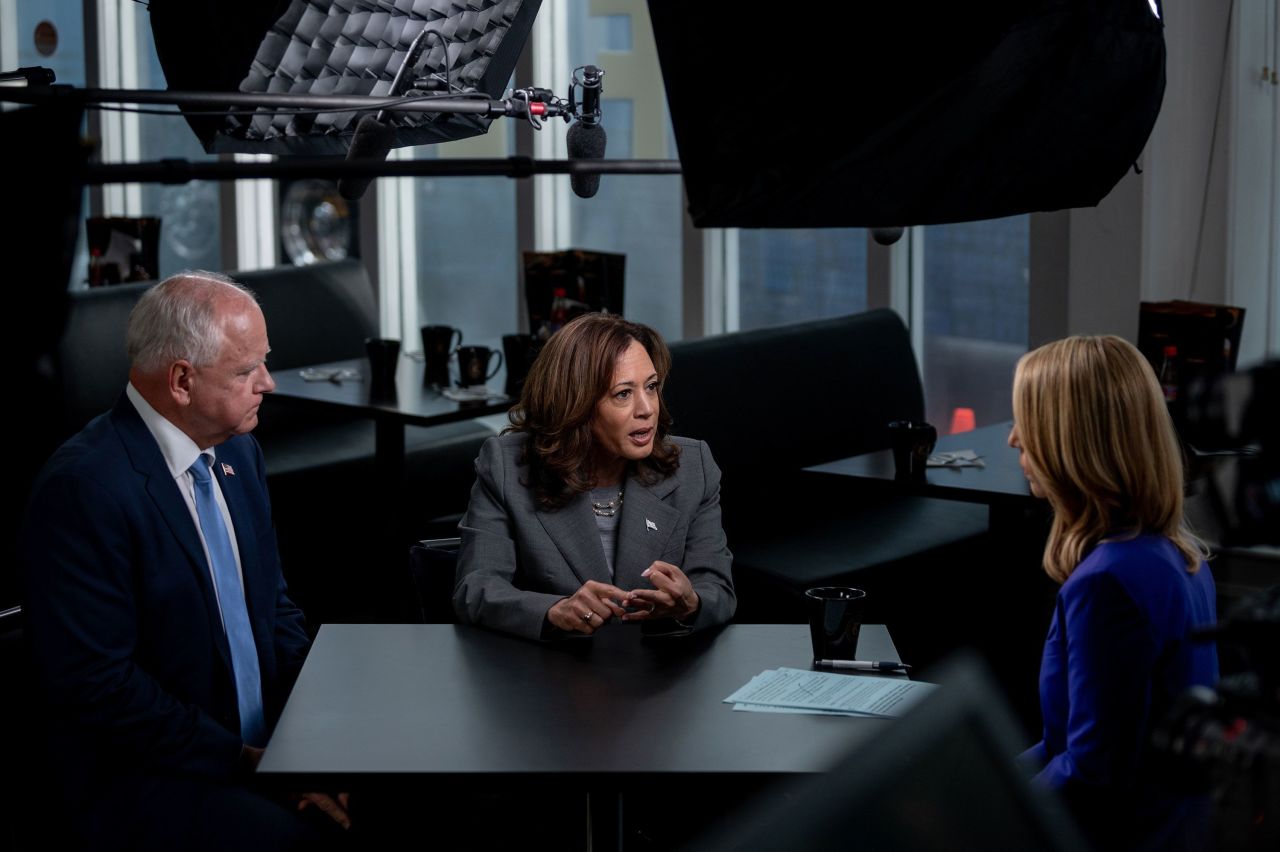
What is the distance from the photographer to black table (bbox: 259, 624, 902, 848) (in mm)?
1941

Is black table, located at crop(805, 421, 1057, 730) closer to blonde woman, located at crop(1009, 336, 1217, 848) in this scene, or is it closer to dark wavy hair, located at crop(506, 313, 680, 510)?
dark wavy hair, located at crop(506, 313, 680, 510)

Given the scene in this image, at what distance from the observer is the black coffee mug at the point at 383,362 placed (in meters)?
4.90

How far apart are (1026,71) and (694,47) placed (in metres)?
0.26

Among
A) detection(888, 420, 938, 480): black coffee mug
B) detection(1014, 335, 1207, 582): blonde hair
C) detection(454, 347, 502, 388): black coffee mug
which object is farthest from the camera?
detection(454, 347, 502, 388): black coffee mug

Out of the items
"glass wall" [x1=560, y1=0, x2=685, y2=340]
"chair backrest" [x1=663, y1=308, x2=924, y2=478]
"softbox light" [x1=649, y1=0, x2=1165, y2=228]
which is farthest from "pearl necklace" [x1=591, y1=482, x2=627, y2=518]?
"glass wall" [x1=560, y1=0, x2=685, y2=340]

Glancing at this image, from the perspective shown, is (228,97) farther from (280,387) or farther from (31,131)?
(280,387)

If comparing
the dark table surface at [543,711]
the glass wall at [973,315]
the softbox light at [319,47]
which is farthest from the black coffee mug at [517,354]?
the softbox light at [319,47]

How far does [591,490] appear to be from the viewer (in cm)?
280

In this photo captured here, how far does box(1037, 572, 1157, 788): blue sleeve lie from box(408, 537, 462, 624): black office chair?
4.14 feet

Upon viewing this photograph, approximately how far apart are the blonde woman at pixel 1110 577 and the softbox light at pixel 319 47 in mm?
890

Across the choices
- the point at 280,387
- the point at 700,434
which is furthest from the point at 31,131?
the point at 280,387

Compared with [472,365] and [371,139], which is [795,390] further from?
[371,139]

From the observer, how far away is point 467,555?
2695 mm

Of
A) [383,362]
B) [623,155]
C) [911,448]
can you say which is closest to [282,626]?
[911,448]
